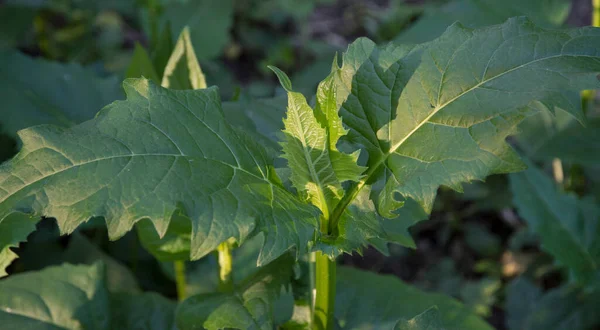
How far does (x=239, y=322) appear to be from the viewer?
4.77 feet

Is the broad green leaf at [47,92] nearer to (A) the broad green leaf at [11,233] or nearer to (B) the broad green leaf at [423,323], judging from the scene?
(A) the broad green leaf at [11,233]

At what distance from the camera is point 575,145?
300cm

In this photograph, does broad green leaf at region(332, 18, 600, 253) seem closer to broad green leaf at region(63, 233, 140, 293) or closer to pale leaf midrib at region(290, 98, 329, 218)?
pale leaf midrib at region(290, 98, 329, 218)

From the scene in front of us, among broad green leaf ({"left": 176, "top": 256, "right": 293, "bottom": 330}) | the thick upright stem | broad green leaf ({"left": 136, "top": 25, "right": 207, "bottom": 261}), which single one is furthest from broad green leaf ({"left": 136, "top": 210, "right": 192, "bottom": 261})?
the thick upright stem

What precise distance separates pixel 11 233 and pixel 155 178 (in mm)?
514

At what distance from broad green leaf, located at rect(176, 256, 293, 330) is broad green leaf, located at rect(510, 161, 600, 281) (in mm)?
1421

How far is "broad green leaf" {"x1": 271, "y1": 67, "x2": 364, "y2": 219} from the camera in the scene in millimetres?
1243

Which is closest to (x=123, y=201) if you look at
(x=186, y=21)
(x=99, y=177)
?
(x=99, y=177)

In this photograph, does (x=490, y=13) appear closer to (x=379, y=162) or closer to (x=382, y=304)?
(x=382, y=304)

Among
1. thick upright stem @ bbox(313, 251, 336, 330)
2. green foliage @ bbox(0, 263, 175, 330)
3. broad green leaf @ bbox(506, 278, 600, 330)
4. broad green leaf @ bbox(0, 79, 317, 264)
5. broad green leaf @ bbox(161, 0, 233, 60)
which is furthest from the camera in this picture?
broad green leaf @ bbox(161, 0, 233, 60)

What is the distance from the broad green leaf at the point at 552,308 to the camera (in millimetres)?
2787

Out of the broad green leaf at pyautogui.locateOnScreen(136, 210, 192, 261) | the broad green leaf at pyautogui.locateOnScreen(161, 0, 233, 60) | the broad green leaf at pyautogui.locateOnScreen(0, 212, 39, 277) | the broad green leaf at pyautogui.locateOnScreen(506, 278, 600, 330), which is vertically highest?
the broad green leaf at pyautogui.locateOnScreen(161, 0, 233, 60)

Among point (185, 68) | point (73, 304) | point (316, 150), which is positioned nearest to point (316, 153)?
point (316, 150)

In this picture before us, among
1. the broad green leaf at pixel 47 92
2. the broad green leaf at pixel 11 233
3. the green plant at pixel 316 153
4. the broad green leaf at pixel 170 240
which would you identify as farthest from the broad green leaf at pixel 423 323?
the broad green leaf at pixel 47 92
